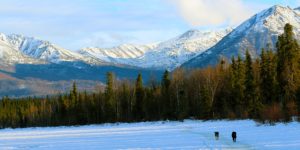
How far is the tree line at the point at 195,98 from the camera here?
3460 inches

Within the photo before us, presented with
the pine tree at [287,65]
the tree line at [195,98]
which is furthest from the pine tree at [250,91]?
the pine tree at [287,65]

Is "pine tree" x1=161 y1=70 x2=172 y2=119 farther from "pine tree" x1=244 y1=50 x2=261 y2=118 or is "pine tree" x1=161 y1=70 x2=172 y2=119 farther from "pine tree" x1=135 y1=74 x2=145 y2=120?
"pine tree" x1=244 y1=50 x2=261 y2=118

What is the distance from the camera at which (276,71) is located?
92375 mm

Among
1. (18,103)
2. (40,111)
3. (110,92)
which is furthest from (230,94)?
(18,103)

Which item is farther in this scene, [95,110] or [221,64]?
[95,110]

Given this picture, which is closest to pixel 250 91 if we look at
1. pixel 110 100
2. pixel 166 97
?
pixel 166 97

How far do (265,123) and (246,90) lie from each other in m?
37.0

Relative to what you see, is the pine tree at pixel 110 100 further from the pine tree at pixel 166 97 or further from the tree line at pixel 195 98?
the pine tree at pixel 166 97

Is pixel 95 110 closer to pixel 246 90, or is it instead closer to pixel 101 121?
pixel 101 121

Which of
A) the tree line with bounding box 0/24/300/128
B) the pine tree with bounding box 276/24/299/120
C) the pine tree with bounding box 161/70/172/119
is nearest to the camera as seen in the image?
the pine tree with bounding box 276/24/299/120

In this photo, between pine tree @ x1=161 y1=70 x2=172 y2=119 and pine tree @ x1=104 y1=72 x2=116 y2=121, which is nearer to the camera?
pine tree @ x1=161 y1=70 x2=172 y2=119

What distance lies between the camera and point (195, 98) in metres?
119

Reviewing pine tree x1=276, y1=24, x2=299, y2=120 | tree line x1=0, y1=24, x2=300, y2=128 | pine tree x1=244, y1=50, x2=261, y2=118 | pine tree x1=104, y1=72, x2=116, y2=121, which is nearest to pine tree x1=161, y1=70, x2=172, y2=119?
tree line x1=0, y1=24, x2=300, y2=128

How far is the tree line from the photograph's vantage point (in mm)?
87875
